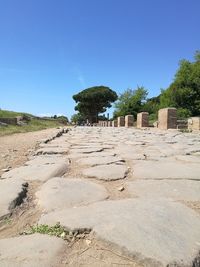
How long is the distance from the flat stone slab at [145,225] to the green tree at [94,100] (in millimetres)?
54256

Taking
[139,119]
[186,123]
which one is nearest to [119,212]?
[186,123]

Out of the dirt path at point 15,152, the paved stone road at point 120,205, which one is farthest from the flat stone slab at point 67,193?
the dirt path at point 15,152

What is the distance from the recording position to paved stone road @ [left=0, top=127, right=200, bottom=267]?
134cm

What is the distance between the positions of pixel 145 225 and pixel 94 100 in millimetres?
55109

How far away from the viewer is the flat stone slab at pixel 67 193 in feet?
6.68

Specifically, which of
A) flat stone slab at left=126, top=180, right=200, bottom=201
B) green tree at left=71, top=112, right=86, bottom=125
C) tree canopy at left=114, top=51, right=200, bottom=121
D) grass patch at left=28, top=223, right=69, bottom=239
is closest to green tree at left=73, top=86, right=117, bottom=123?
green tree at left=71, top=112, right=86, bottom=125

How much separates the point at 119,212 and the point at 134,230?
0.88 feet

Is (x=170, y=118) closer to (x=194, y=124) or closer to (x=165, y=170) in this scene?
(x=194, y=124)

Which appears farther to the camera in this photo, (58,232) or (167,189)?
(167,189)

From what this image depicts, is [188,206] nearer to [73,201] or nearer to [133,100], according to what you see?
[73,201]

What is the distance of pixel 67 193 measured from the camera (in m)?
2.26

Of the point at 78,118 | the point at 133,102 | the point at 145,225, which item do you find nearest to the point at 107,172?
the point at 145,225

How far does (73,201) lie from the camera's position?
2082 mm

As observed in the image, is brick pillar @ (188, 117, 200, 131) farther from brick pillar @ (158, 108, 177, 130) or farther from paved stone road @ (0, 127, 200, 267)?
paved stone road @ (0, 127, 200, 267)
